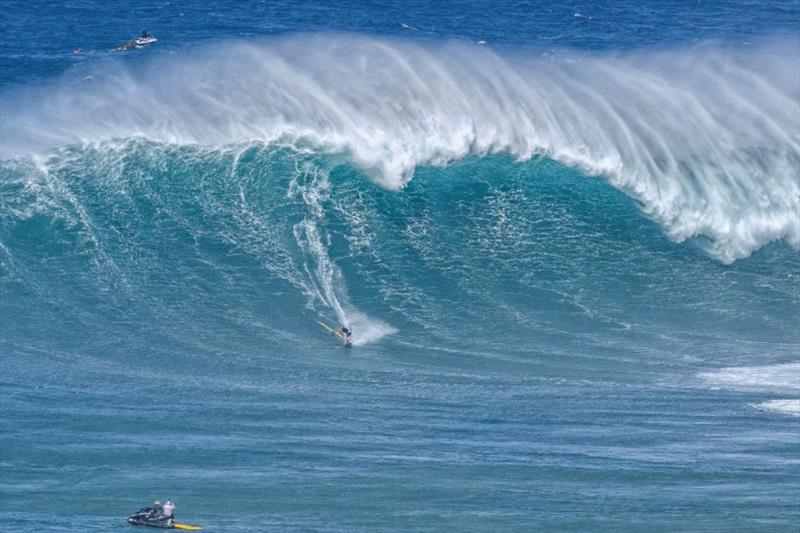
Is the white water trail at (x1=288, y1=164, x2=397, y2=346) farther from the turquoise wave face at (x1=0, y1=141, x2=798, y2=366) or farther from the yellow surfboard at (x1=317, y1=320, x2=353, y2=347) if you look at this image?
the yellow surfboard at (x1=317, y1=320, x2=353, y2=347)

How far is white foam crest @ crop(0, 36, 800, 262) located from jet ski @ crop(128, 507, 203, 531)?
18511 mm

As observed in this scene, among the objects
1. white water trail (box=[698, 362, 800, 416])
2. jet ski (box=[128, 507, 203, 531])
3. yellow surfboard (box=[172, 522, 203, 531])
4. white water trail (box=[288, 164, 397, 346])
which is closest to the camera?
jet ski (box=[128, 507, 203, 531])

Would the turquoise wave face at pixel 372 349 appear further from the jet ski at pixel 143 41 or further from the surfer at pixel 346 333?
→ the jet ski at pixel 143 41

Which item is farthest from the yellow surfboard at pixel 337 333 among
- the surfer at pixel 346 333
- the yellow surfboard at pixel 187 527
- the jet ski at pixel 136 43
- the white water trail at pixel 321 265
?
the jet ski at pixel 136 43

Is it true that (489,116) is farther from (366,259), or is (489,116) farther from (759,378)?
(759,378)

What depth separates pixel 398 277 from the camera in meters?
43.4

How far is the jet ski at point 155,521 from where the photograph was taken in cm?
3003

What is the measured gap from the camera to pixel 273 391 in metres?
36.6

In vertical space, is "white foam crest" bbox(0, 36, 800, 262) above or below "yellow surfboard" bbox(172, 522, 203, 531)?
above

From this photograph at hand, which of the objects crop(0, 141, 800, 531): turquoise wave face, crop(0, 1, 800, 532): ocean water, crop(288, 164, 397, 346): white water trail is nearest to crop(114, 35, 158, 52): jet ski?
crop(0, 1, 800, 532): ocean water

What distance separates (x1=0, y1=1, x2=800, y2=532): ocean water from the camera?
32.2m

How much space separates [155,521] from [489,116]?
22.2m

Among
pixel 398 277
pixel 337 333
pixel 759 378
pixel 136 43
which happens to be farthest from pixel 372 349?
pixel 136 43

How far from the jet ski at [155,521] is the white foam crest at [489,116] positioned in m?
18.5
